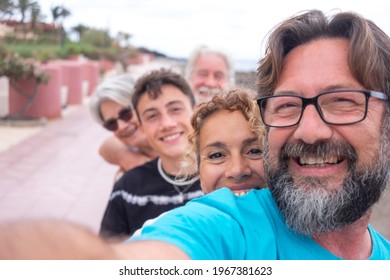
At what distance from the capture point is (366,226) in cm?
127

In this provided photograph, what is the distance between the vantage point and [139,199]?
1.94 meters

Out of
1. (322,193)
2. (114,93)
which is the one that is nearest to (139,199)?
(114,93)

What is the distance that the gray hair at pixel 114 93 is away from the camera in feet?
Answer: 8.35

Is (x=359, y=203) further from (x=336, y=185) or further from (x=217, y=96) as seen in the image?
(x=217, y=96)

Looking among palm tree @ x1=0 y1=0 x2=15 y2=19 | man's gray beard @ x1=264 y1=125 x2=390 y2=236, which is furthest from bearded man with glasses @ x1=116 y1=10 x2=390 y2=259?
palm tree @ x1=0 y1=0 x2=15 y2=19

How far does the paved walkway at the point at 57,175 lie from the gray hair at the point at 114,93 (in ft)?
3.48

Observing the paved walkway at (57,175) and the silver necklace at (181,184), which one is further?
the paved walkway at (57,175)

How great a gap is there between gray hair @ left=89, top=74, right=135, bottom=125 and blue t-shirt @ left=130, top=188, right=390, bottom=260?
4.69ft

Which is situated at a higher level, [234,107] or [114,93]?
[234,107]

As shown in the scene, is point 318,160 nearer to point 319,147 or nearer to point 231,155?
point 319,147

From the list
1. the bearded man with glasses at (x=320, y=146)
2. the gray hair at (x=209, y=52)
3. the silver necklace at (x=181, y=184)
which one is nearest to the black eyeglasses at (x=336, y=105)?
the bearded man with glasses at (x=320, y=146)

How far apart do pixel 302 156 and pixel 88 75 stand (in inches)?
591

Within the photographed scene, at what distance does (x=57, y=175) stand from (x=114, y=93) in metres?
3.94

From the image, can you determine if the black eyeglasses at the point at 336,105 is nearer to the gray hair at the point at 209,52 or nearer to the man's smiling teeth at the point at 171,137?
the man's smiling teeth at the point at 171,137
